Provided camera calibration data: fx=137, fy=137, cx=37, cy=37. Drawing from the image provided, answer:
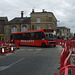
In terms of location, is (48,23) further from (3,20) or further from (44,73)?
(44,73)

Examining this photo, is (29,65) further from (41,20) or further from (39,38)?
(41,20)

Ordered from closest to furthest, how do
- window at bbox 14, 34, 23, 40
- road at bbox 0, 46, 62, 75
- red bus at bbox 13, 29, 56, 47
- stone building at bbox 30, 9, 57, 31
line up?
road at bbox 0, 46, 62, 75
red bus at bbox 13, 29, 56, 47
window at bbox 14, 34, 23, 40
stone building at bbox 30, 9, 57, 31

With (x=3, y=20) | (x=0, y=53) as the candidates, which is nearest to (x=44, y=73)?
(x=0, y=53)

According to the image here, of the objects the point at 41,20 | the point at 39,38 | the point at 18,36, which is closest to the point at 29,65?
the point at 39,38

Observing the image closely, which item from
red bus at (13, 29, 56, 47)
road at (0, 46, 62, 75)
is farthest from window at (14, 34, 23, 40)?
road at (0, 46, 62, 75)

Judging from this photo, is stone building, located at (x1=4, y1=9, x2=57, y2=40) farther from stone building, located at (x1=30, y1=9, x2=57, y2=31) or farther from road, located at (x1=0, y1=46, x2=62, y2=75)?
road, located at (x1=0, y1=46, x2=62, y2=75)

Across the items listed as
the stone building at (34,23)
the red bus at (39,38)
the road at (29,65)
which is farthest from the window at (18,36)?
the stone building at (34,23)

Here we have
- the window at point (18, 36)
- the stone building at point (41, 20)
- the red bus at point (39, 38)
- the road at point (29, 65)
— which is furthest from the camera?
the stone building at point (41, 20)

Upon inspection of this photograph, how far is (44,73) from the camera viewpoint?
6.78 metres

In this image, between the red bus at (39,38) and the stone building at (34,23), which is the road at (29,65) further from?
the stone building at (34,23)

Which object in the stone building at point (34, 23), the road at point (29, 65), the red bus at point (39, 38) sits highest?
the stone building at point (34, 23)

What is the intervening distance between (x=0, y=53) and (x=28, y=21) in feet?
116

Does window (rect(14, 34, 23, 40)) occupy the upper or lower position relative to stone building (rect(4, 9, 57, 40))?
lower

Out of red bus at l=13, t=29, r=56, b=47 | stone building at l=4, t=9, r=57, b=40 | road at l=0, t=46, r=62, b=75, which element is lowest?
road at l=0, t=46, r=62, b=75
